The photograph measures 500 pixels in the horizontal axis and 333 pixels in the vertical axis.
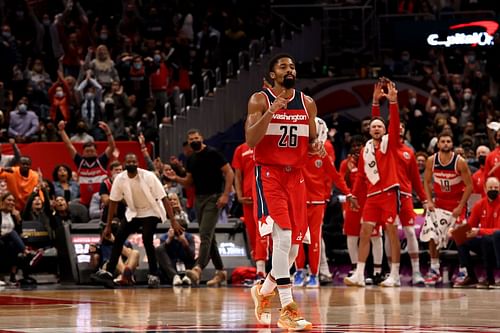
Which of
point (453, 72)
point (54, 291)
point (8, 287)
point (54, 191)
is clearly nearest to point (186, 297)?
point (54, 291)

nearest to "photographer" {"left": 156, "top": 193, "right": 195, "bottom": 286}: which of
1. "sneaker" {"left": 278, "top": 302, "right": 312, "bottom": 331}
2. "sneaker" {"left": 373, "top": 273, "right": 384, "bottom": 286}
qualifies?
"sneaker" {"left": 373, "top": 273, "right": 384, "bottom": 286}

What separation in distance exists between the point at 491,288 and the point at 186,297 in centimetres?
428

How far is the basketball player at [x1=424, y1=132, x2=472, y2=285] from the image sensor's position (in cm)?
1739

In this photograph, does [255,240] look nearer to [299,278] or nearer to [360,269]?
[299,278]

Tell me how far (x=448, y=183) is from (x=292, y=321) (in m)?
7.83

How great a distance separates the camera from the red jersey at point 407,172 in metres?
17.2

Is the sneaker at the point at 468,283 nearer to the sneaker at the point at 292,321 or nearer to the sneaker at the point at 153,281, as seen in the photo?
the sneaker at the point at 153,281

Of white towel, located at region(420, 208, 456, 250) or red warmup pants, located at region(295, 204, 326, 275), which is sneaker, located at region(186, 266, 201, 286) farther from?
white towel, located at region(420, 208, 456, 250)

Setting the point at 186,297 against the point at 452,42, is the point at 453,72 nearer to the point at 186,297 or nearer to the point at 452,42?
the point at 452,42

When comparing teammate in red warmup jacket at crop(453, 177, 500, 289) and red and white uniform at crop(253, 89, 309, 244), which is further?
teammate in red warmup jacket at crop(453, 177, 500, 289)

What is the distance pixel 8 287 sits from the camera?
56.7 feet

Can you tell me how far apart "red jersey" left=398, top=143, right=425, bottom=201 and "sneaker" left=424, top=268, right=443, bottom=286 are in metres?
1.10

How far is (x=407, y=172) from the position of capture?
682 inches

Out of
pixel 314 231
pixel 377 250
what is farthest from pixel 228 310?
pixel 377 250
